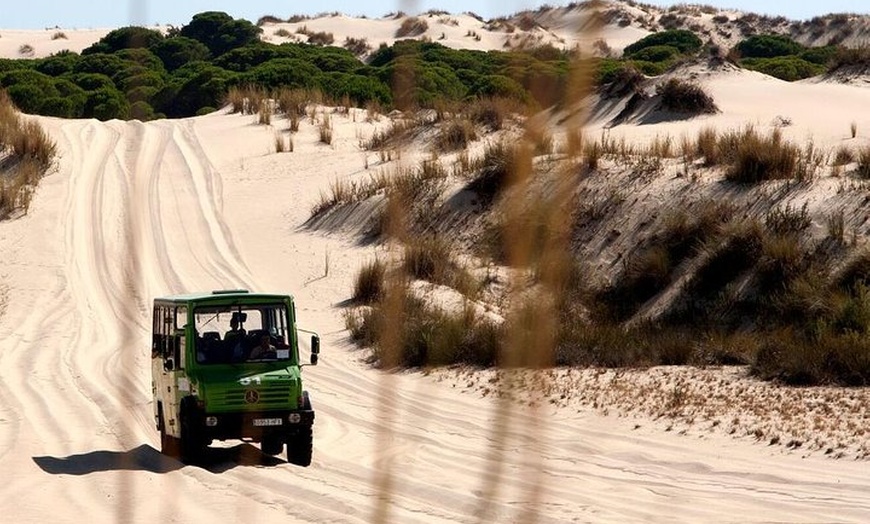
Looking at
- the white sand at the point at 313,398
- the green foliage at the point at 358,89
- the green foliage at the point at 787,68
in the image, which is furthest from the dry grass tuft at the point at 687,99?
the green foliage at the point at 358,89

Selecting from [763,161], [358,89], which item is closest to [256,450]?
[763,161]

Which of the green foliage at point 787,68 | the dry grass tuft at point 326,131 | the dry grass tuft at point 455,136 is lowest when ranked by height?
the dry grass tuft at point 326,131

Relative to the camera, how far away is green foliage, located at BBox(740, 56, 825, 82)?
49875mm

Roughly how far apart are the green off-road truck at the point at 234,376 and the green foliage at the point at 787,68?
36492mm

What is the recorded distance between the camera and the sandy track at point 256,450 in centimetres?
1173

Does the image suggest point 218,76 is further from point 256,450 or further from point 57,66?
point 256,450

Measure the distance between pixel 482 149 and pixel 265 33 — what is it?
53.9 metres

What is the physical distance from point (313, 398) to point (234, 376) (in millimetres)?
5407

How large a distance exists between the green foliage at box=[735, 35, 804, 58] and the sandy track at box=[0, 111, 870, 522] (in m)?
34.4

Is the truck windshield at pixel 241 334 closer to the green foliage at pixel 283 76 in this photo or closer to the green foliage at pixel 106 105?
the green foliage at pixel 106 105

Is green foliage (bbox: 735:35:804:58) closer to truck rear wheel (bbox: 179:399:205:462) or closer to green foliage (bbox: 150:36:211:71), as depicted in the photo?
green foliage (bbox: 150:36:211:71)

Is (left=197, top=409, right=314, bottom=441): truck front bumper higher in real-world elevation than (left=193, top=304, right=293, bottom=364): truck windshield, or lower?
lower

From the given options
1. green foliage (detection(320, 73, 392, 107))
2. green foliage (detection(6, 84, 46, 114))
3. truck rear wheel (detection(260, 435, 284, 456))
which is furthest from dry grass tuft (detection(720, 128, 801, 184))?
green foliage (detection(6, 84, 46, 114))

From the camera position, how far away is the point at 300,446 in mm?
15078
